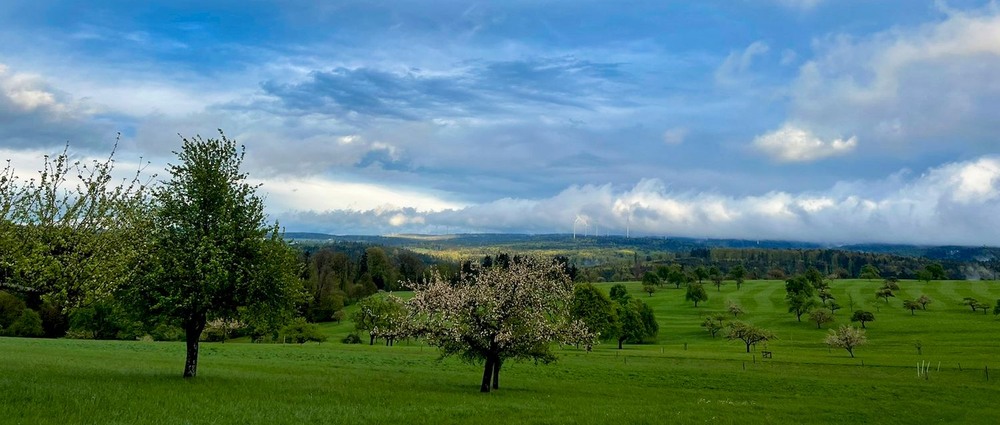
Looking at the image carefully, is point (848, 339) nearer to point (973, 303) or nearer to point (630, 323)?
point (630, 323)

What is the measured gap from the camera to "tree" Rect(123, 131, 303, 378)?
3111cm

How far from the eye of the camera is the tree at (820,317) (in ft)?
398

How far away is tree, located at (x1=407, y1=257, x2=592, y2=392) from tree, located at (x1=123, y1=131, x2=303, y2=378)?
29.0 feet

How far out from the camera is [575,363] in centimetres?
6719

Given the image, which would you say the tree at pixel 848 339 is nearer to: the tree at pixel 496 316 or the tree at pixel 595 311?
the tree at pixel 595 311

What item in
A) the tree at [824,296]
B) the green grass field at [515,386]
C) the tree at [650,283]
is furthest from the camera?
the tree at [650,283]

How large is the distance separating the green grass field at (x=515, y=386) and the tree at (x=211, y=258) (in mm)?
3871

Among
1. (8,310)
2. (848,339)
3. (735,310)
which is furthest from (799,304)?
(8,310)

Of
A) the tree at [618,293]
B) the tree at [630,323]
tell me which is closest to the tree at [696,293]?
the tree at [618,293]

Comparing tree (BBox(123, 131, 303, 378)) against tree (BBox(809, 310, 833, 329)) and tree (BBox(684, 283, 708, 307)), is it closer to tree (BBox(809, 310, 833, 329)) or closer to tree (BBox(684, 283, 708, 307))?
tree (BBox(809, 310, 833, 329))

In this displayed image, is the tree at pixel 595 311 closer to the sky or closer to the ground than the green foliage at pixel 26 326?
closer to the sky

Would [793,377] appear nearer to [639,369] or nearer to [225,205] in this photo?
[639,369]

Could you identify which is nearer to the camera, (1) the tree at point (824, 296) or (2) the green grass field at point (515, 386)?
(2) the green grass field at point (515, 386)

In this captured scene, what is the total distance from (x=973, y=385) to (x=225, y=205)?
66.6m
